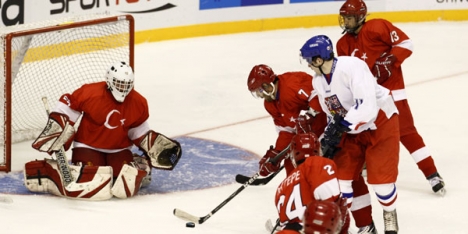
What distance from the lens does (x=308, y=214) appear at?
133 inches

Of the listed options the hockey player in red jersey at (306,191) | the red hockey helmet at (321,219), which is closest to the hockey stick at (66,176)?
the hockey player in red jersey at (306,191)

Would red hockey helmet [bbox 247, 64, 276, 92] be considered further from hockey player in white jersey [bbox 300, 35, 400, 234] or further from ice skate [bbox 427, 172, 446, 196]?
ice skate [bbox 427, 172, 446, 196]

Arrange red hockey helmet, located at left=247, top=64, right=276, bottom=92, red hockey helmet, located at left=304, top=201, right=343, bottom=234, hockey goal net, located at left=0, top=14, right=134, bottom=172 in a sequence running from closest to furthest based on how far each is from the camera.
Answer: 1. red hockey helmet, located at left=304, top=201, right=343, bottom=234
2. red hockey helmet, located at left=247, top=64, right=276, bottom=92
3. hockey goal net, located at left=0, top=14, right=134, bottom=172

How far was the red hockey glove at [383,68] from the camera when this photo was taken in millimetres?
5641

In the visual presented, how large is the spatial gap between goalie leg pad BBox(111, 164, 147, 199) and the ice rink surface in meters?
0.05

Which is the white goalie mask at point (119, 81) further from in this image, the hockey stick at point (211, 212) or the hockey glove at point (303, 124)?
the hockey glove at point (303, 124)

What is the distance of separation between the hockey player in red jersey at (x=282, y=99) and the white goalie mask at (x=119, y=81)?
0.79m

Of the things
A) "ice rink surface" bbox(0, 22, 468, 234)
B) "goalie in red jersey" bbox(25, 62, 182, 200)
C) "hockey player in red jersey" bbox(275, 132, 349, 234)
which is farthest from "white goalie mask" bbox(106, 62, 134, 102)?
"hockey player in red jersey" bbox(275, 132, 349, 234)

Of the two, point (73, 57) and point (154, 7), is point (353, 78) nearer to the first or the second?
point (73, 57)

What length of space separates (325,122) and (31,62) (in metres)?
2.49

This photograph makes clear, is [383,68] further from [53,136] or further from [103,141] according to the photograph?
[53,136]

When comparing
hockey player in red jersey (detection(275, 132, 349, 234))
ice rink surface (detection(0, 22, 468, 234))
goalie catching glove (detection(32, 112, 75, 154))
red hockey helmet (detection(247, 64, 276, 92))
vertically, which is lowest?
ice rink surface (detection(0, 22, 468, 234))

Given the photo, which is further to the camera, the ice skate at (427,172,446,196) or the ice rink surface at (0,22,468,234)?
the ice skate at (427,172,446,196)

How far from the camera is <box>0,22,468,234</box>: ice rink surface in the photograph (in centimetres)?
539
